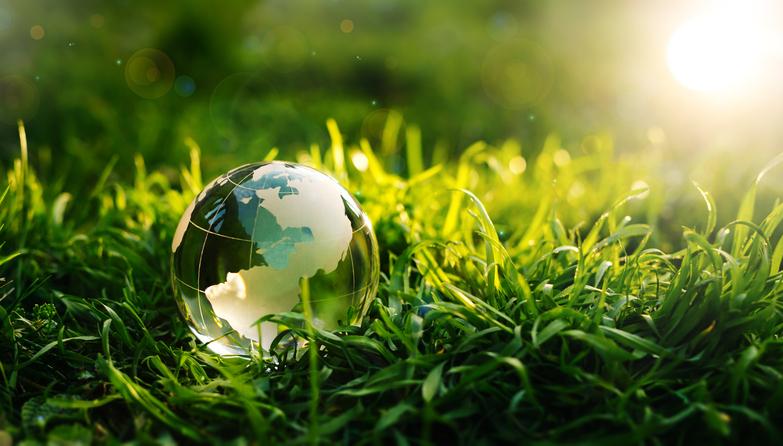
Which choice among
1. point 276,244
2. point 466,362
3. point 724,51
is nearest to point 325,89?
point 724,51

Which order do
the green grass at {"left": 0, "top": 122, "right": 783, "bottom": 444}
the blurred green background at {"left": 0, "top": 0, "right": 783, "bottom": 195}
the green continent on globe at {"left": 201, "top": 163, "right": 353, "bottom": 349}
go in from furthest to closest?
the blurred green background at {"left": 0, "top": 0, "right": 783, "bottom": 195}
the green continent on globe at {"left": 201, "top": 163, "right": 353, "bottom": 349}
the green grass at {"left": 0, "top": 122, "right": 783, "bottom": 444}

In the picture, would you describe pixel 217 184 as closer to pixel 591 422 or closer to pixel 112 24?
pixel 591 422

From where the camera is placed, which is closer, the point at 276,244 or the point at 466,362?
the point at 466,362

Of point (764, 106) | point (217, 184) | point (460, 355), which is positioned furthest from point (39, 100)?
point (764, 106)

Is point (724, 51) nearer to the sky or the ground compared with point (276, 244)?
nearer to the sky

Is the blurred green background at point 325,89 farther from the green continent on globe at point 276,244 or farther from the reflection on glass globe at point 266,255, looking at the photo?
the green continent on globe at point 276,244

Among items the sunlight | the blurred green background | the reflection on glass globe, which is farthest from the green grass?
the sunlight

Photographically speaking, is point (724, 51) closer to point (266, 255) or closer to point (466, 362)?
point (466, 362)

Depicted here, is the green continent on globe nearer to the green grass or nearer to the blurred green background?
the green grass

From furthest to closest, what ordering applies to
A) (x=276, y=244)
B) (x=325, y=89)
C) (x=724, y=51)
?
(x=325, y=89) → (x=724, y=51) → (x=276, y=244)
